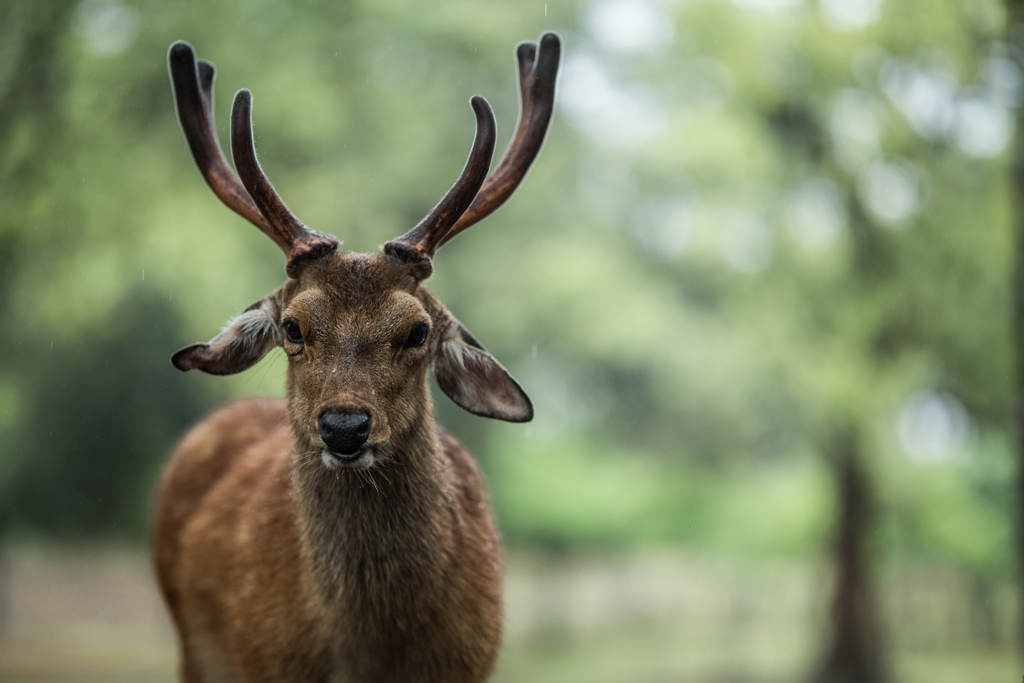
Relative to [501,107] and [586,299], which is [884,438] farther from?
[501,107]

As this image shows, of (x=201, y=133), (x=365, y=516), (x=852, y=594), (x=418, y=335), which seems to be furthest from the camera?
(x=852, y=594)

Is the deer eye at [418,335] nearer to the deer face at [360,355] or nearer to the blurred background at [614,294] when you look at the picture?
the deer face at [360,355]

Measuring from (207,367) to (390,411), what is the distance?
828 mm

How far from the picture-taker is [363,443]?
124 inches

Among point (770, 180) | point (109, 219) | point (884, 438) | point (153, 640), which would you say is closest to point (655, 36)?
point (770, 180)

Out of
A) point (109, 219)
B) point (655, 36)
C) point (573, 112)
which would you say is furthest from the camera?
point (573, 112)

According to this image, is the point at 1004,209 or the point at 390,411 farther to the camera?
the point at 1004,209

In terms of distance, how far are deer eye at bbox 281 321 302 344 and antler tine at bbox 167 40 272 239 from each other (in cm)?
57

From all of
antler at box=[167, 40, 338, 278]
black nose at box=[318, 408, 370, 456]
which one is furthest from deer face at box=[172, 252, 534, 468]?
antler at box=[167, 40, 338, 278]

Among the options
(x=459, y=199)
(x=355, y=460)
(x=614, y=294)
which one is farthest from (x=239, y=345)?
(x=614, y=294)

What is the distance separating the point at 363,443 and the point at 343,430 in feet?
0.27

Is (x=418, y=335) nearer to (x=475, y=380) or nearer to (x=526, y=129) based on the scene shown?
(x=475, y=380)

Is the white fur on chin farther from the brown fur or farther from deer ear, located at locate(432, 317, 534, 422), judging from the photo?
deer ear, located at locate(432, 317, 534, 422)

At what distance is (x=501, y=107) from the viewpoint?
50.1ft
